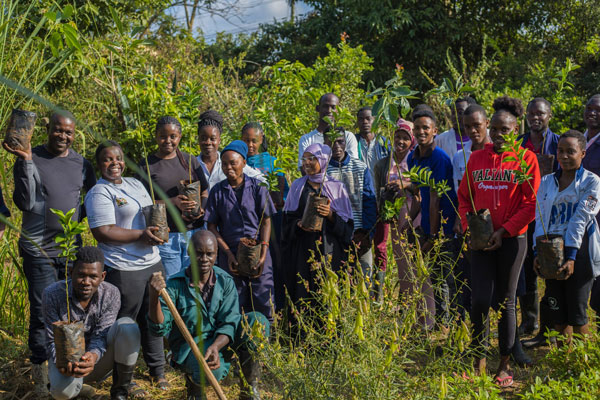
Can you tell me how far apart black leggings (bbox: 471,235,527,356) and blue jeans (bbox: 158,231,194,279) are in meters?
2.12

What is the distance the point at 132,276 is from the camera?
4.23 m

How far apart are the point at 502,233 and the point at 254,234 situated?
181cm

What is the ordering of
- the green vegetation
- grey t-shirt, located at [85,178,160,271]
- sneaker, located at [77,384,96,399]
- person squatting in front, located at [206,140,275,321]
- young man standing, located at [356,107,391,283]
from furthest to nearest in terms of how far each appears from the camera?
young man standing, located at [356,107,391,283]
person squatting in front, located at [206,140,275,321]
grey t-shirt, located at [85,178,160,271]
sneaker, located at [77,384,96,399]
the green vegetation

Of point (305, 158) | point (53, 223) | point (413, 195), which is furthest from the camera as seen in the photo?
A: point (413, 195)

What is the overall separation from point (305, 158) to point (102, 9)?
2.99m

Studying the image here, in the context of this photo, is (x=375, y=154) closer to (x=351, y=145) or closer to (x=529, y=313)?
(x=351, y=145)

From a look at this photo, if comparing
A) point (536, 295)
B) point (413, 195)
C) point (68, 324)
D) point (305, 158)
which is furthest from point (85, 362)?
point (536, 295)

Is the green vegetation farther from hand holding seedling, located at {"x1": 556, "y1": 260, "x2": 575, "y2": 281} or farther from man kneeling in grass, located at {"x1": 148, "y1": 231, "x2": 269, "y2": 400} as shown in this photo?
hand holding seedling, located at {"x1": 556, "y1": 260, "x2": 575, "y2": 281}

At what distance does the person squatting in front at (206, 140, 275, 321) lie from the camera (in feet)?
15.3

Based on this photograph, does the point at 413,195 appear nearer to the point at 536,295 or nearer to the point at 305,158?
the point at 305,158

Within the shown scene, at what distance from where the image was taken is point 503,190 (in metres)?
4.22

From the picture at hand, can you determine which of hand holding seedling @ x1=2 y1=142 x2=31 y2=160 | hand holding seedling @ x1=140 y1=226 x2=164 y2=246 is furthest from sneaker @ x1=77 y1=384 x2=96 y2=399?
hand holding seedling @ x1=2 y1=142 x2=31 y2=160

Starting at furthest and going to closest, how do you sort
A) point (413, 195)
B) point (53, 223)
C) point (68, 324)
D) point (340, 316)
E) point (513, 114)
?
point (413, 195) → point (513, 114) → point (53, 223) → point (68, 324) → point (340, 316)

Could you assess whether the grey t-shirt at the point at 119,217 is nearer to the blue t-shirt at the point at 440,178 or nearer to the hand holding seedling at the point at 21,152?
the hand holding seedling at the point at 21,152
